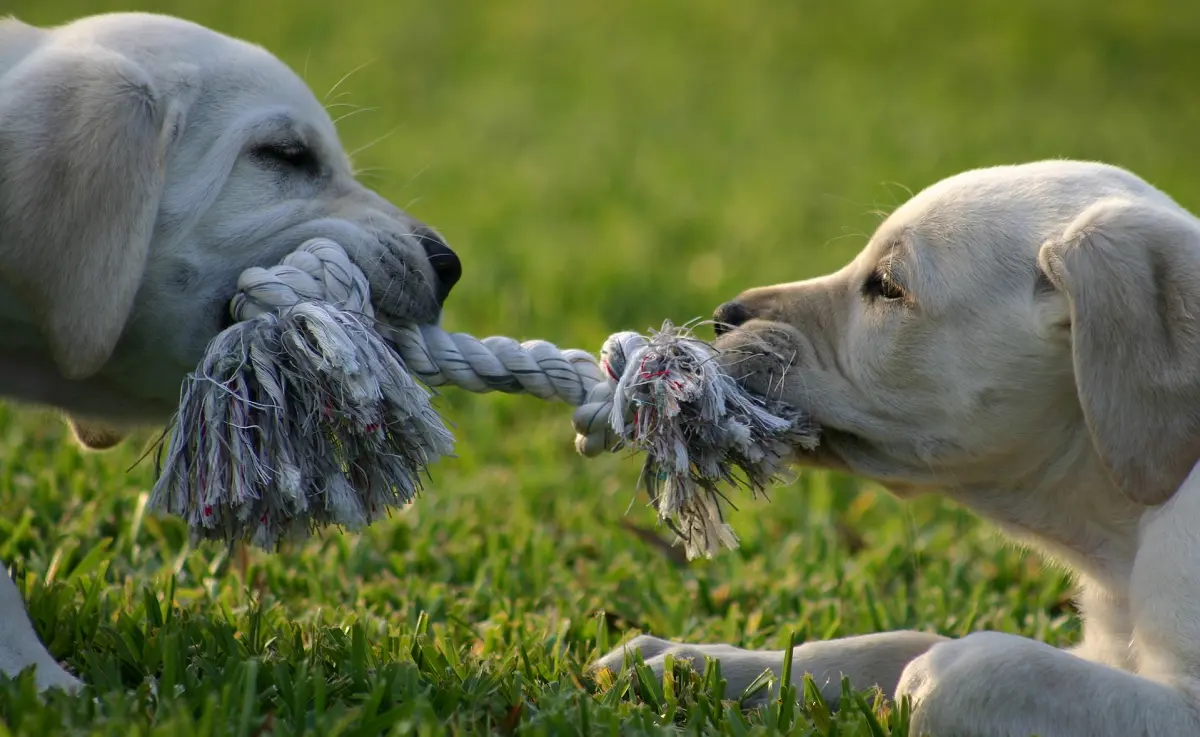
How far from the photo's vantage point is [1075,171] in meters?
3.61

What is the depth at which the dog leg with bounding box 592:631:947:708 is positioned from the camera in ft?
11.2

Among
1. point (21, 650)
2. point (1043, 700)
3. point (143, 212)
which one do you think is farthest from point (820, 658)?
point (143, 212)

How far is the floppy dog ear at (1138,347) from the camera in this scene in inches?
120

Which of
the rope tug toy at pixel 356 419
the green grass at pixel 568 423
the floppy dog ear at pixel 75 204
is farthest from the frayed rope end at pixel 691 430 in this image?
the floppy dog ear at pixel 75 204

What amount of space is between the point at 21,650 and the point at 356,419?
86 cm

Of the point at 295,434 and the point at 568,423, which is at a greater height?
the point at 295,434

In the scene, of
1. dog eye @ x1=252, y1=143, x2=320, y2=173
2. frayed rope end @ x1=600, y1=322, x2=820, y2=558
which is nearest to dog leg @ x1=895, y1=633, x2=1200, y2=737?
frayed rope end @ x1=600, y1=322, x2=820, y2=558

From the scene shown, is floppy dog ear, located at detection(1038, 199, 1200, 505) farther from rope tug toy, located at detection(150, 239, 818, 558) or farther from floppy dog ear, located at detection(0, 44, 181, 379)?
floppy dog ear, located at detection(0, 44, 181, 379)

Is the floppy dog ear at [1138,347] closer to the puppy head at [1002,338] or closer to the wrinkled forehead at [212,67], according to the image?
the puppy head at [1002,338]

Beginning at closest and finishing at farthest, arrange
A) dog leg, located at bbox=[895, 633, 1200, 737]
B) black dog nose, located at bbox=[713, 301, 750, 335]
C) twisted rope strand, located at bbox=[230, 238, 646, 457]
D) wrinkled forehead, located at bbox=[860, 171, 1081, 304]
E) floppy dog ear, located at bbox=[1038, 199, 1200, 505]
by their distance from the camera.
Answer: dog leg, located at bbox=[895, 633, 1200, 737]
floppy dog ear, located at bbox=[1038, 199, 1200, 505]
twisted rope strand, located at bbox=[230, 238, 646, 457]
wrinkled forehead, located at bbox=[860, 171, 1081, 304]
black dog nose, located at bbox=[713, 301, 750, 335]

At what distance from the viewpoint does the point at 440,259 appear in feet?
12.3

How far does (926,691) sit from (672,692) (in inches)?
22.7

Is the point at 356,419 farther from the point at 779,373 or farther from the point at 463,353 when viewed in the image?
the point at 779,373

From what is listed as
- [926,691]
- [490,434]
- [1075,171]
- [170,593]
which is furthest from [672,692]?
[490,434]
